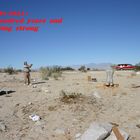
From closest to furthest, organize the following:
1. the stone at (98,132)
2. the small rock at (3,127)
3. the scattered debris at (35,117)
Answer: the stone at (98,132) < the small rock at (3,127) < the scattered debris at (35,117)

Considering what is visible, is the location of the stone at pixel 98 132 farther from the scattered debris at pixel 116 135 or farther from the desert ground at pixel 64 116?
the desert ground at pixel 64 116

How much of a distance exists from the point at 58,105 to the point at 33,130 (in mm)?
2120

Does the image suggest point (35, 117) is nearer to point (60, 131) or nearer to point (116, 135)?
point (60, 131)

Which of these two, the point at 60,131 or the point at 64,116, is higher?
the point at 64,116

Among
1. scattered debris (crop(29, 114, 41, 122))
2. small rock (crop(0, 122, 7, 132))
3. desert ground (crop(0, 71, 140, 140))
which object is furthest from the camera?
scattered debris (crop(29, 114, 41, 122))

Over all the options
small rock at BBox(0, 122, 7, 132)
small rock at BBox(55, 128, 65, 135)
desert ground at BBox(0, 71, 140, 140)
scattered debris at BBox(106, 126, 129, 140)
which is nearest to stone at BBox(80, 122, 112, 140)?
scattered debris at BBox(106, 126, 129, 140)

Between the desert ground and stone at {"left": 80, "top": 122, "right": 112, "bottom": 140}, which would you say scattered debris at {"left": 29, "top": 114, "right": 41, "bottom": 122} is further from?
stone at {"left": 80, "top": 122, "right": 112, "bottom": 140}

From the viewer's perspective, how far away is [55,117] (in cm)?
771

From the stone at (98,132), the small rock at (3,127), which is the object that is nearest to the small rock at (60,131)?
the stone at (98,132)

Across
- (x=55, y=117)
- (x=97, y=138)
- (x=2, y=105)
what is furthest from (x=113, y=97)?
(x=97, y=138)

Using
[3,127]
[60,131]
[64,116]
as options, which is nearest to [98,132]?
[60,131]

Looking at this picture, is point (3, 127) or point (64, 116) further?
point (64, 116)

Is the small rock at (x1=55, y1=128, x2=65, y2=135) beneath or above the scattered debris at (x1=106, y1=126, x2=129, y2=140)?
beneath

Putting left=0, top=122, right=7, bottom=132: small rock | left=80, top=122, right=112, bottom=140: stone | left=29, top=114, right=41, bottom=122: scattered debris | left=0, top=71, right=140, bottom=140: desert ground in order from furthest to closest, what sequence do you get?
left=29, top=114, right=41, bottom=122: scattered debris
left=0, top=122, right=7, bottom=132: small rock
left=0, top=71, right=140, bottom=140: desert ground
left=80, top=122, right=112, bottom=140: stone
